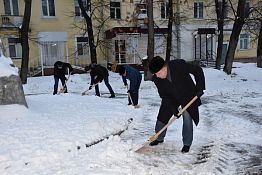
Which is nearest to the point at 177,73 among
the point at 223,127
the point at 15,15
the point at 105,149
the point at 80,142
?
the point at 105,149

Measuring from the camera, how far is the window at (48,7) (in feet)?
78.1

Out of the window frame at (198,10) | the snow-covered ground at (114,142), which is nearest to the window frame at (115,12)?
the window frame at (198,10)

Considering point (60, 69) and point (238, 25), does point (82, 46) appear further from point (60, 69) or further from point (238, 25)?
point (60, 69)

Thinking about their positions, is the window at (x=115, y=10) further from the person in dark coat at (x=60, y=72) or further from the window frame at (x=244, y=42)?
the person in dark coat at (x=60, y=72)

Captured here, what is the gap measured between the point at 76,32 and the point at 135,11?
16.0ft

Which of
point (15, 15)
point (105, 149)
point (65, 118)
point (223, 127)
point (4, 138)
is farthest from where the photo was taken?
point (15, 15)

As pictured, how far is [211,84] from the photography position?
49.9 ft

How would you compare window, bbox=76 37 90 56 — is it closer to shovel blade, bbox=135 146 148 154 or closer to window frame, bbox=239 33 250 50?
window frame, bbox=239 33 250 50

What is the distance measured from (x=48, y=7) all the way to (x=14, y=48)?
400 centimetres

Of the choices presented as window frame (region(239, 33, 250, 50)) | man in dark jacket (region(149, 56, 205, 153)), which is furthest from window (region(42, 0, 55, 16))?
man in dark jacket (region(149, 56, 205, 153))

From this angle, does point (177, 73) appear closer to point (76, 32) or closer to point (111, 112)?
point (111, 112)

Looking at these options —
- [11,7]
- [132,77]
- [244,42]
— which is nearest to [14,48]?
[11,7]

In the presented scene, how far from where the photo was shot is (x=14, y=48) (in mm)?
22844

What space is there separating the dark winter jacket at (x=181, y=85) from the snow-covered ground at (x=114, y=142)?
0.74 m
